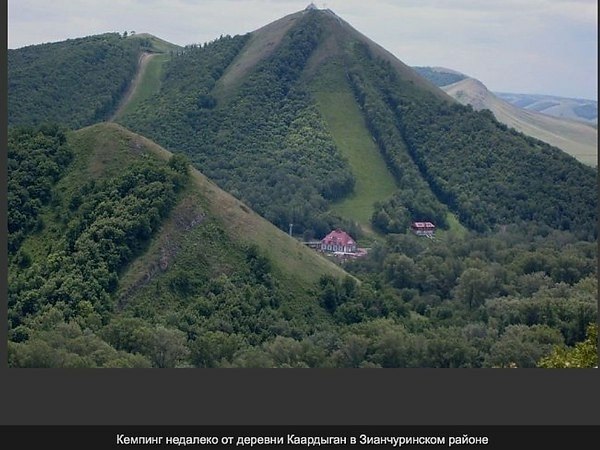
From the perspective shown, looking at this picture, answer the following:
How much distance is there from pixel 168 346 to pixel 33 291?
1429 centimetres

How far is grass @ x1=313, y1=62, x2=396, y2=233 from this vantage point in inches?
5000

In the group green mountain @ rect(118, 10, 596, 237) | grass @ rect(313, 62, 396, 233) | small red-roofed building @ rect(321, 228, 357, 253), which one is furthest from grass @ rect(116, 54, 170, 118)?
small red-roofed building @ rect(321, 228, 357, 253)

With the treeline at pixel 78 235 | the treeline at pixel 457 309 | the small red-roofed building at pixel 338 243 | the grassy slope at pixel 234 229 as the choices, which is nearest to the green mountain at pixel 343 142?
the small red-roofed building at pixel 338 243

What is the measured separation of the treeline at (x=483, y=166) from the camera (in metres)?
127

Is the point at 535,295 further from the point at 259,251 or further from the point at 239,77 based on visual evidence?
the point at 239,77

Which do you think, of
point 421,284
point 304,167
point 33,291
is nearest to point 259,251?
point 33,291

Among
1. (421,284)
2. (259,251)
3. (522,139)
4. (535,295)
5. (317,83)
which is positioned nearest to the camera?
(259,251)

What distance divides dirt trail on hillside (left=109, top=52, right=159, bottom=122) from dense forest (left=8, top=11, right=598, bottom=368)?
11.0 meters

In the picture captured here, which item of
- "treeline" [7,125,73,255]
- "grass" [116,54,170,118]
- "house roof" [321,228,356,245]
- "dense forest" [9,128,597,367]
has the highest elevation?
"grass" [116,54,170,118]

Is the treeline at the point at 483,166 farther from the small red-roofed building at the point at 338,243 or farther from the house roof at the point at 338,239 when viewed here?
the small red-roofed building at the point at 338,243

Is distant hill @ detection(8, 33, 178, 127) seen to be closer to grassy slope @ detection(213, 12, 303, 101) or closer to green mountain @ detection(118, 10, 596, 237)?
green mountain @ detection(118, 10, 596, 237)

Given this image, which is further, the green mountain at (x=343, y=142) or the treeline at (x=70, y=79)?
the treeline at (x=70, y=79)

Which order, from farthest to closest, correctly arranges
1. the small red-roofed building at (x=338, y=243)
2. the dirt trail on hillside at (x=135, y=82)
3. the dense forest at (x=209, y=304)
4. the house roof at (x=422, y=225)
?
1. the dirt trail on hillside at (x=135, y=82)
2. the house roof at (x=422, y=225)
3. the small red-roofed building at (x=338, y=243)
4. the dense forest at (x=209, y=304)

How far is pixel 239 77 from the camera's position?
525 ft
